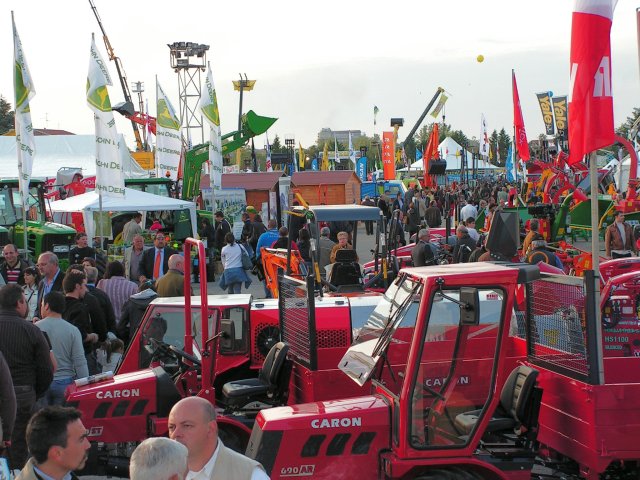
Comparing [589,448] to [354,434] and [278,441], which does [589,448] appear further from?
[278,441]

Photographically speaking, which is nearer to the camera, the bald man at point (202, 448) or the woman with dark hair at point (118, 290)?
the bald man at point (202, 448)

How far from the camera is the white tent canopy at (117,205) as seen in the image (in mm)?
20250

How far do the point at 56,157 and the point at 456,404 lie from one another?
1431 inches

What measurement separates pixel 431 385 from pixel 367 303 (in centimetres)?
297

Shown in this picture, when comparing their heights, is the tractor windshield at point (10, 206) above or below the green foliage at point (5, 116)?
below

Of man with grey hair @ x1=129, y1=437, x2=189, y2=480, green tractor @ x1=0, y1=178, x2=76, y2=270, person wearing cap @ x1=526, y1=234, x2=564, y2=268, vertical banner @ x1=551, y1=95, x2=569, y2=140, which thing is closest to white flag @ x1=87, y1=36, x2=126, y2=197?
green tractor @ x1=0, y1=178, x2=76, y2=270

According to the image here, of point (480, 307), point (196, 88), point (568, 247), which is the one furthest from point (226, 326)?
point (196, 88)

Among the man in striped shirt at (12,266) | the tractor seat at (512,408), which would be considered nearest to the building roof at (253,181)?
the man in striped shirt at (12,266)

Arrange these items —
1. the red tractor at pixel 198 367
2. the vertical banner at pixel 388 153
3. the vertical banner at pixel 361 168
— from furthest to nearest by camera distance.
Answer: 1. the vertical banner at pixel 361 168
2. the vertical banner at pixel 388 153
3. the red tractor at pixel 198 367

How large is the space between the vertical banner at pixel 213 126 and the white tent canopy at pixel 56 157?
506 inches

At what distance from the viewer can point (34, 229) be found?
2148 cm

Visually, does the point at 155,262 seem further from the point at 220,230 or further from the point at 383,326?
the point at 383,326

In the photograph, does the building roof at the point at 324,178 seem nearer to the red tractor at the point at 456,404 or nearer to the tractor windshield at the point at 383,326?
the tractor windshield at the point at 383,326

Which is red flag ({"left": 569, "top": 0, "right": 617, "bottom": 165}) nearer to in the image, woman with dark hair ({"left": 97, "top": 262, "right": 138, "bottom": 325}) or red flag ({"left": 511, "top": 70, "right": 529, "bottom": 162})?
woman with dark hair ({"left": 97, "top": 262, "right": 138, "bottom": 325})
